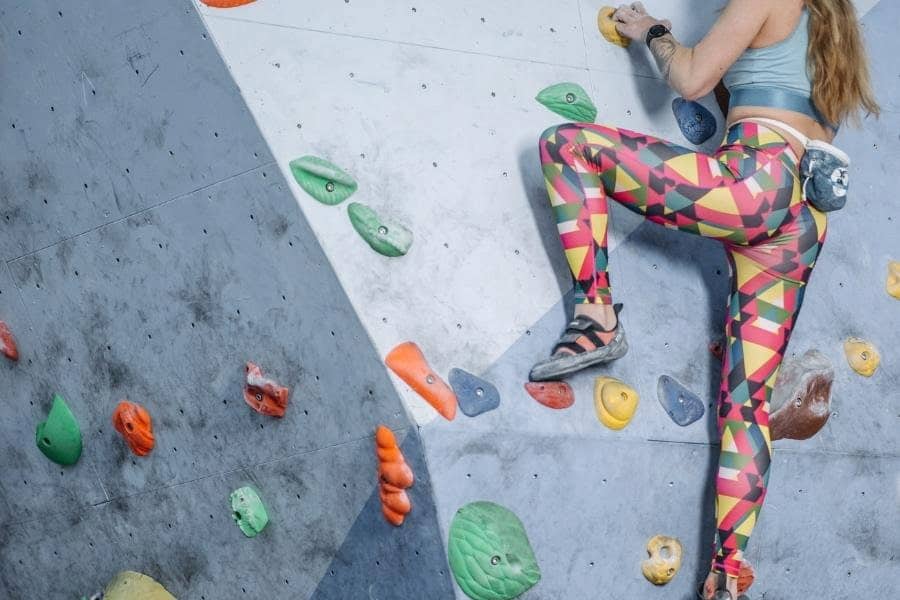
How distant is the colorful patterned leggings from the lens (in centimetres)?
284

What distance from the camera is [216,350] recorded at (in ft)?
9.98

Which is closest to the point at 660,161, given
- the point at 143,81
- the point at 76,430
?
the point at 143,81

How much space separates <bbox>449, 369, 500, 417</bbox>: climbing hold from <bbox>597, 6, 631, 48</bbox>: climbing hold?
3.33 feet

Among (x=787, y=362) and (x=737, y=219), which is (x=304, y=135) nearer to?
(x=737, y=219)

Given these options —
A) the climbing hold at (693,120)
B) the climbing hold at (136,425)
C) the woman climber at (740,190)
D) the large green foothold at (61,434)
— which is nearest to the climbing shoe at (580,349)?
the woman climber at (740,190)

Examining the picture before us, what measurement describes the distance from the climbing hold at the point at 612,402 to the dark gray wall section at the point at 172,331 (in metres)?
0.46

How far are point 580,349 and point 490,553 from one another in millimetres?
481

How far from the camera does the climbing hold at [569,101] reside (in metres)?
3.18

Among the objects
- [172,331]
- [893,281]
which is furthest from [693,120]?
[172,331]

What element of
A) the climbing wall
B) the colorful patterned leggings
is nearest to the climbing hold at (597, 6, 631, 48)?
the climbing wall

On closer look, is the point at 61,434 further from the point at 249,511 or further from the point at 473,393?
the point at 473,393

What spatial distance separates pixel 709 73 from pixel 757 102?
0.16 meters

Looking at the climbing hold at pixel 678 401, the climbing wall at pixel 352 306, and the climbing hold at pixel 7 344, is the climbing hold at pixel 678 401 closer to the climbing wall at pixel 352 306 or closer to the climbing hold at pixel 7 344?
the climbing wall at pixel 352 306

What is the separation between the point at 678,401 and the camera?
10.1 ft
